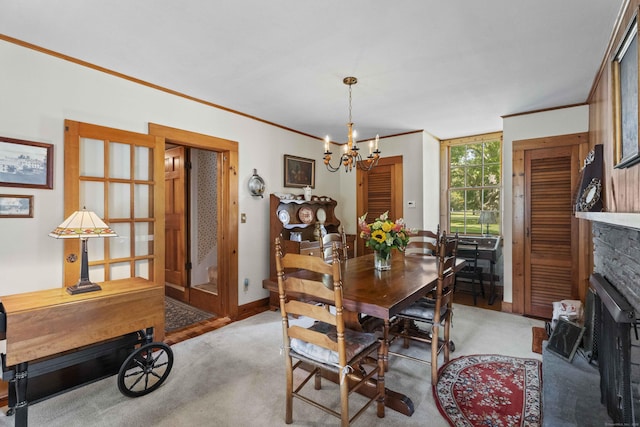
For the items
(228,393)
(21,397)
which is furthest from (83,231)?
(228,393)

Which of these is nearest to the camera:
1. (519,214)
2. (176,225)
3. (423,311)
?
(423,311)

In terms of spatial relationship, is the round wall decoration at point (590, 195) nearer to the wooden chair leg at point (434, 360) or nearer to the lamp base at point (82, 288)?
the wooden chair leg at point (434, 360)

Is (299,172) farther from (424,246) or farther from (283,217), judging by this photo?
(424,246)

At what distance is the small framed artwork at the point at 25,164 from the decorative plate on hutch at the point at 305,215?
252cm

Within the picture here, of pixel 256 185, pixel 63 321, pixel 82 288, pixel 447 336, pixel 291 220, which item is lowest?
pixel 447 336

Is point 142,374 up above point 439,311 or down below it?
below

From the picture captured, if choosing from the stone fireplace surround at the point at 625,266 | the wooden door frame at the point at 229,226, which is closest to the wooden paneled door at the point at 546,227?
the stone fireplace surround at the point at 625,266

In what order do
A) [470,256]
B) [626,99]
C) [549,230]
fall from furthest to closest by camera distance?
[470,256]
[549,230]
[626,99]

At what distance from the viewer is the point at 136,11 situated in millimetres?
1896

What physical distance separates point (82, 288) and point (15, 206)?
2.57 ft

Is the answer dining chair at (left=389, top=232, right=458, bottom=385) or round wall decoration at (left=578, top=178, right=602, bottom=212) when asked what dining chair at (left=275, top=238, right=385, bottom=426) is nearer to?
dining chair at (left=389, top=232, right=458, bottom=385)

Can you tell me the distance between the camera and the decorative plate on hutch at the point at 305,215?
4.16 meters

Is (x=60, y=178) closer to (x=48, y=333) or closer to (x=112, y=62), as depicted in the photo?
(x=112, y=62)

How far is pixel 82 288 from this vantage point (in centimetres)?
215
